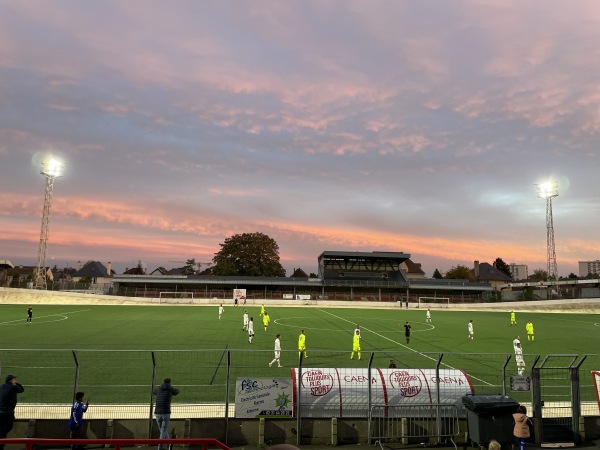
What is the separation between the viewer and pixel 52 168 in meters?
82.9

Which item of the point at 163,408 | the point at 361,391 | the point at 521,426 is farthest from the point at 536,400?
the point at 163,408

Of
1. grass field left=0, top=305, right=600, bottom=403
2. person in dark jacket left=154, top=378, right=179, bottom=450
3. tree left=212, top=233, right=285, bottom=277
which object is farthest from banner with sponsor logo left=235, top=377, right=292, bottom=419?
tree left=212, top=233, right=285, bottom=277

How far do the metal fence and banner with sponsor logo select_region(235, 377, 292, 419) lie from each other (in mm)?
346

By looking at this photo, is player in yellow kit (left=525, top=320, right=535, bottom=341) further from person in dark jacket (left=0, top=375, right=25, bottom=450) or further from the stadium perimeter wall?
the stadium perimeter wall

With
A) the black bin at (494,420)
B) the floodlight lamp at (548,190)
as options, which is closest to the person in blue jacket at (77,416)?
the black bin at (494,420)

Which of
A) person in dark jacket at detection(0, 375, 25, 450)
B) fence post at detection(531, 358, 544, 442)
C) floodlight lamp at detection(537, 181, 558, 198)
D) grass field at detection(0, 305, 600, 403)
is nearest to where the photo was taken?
person in dark jacket at detection(0, 375, 25, 450)

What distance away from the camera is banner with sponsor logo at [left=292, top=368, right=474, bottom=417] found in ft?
38.9

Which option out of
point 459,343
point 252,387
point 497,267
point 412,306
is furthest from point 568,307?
point 497,267

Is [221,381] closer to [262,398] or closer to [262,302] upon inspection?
[262,398]

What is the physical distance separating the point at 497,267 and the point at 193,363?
17647 cm

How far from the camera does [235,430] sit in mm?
11555

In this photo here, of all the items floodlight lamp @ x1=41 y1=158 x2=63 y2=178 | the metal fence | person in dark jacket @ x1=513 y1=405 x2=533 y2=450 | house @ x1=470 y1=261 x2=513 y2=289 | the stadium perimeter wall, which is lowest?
the metal fence

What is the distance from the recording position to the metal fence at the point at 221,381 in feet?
38.9

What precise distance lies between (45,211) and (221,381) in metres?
77.9
